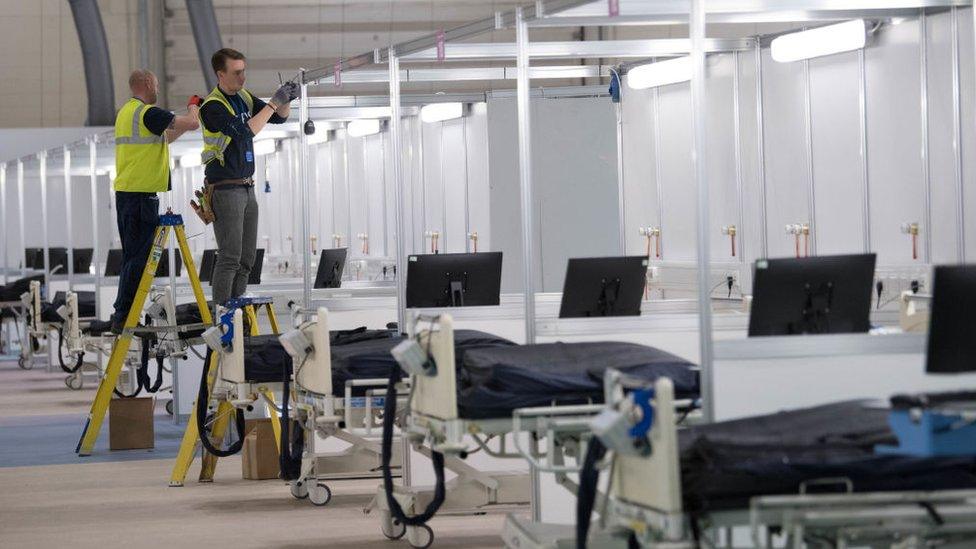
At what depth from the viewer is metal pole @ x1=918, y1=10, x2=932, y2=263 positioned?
790 cm

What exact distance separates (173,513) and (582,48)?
3.34 meters

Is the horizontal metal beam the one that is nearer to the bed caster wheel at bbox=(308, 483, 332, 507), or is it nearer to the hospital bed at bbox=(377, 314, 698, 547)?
the bed caster wheel at bbox=(308, 483, 332, 507)

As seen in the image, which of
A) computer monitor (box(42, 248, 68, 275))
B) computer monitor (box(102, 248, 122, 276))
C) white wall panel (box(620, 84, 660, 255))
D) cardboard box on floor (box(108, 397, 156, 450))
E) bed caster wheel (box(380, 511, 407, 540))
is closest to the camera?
bed caster wheel (box(380, 511, 407, 540))

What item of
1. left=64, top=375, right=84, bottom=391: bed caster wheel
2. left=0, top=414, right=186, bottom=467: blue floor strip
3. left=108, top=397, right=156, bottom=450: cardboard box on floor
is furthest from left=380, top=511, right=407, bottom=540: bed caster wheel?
left=64, top=375, right=84, bottom=391: bed caster wheel

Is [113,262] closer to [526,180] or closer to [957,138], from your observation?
[957,138]

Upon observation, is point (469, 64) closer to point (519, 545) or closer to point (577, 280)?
point (577, 280)

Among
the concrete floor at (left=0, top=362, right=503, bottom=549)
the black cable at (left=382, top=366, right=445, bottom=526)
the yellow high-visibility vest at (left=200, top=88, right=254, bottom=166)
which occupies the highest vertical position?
the yellow high-visibility vest at (left=200, top=88, right=254, bottom=166)

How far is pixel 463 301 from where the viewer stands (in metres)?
6.98

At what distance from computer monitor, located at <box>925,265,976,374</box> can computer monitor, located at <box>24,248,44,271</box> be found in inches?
686

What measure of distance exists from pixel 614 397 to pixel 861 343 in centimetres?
92

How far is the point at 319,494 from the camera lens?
7918 mm

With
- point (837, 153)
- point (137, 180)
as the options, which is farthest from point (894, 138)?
point (137, 180)

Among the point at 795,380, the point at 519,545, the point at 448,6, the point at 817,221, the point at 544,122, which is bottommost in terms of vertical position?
the point at 519,545

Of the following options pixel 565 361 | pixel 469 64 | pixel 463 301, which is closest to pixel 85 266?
pixel 469 64
